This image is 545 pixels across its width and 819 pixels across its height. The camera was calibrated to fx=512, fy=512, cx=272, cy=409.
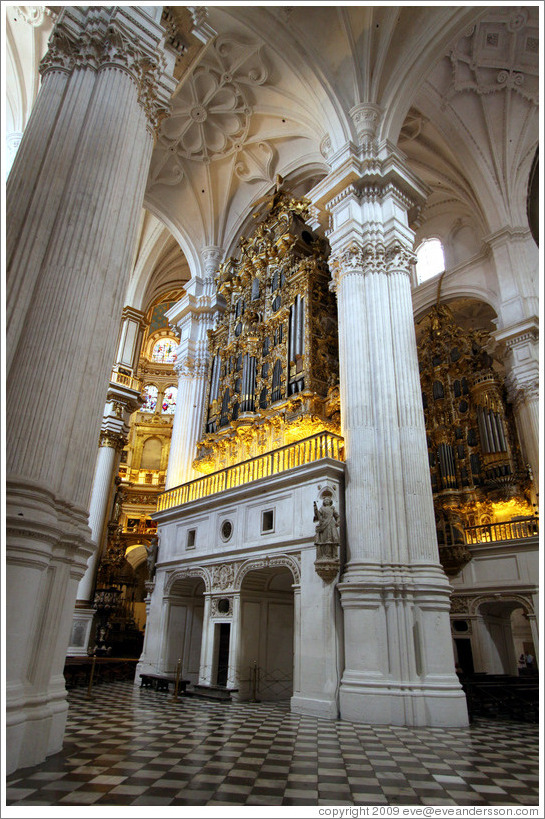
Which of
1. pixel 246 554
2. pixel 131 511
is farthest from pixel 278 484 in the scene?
pixel 131 511

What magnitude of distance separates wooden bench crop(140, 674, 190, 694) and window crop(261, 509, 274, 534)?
3372 mm

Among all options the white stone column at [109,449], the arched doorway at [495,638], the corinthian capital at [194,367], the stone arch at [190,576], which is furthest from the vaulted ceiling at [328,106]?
the arched doorway at [495,638]

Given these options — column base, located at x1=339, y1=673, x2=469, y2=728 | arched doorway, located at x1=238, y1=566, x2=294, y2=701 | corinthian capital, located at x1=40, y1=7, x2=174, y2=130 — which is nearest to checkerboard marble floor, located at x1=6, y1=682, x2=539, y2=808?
column base, located at x1=339, y1=673, x2=469, y2=728

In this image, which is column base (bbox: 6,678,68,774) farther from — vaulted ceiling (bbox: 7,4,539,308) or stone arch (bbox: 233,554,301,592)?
vaulted ceiling (bbox: 7,4,539,308)

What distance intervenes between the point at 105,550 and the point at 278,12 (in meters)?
17.0

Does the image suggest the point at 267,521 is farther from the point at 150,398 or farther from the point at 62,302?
the point at 150,398

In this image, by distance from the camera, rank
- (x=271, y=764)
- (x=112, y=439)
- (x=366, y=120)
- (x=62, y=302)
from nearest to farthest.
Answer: (x=271, y=764)
(x=62, y=302)
(x=366, y=120)
(x=112, y=439)

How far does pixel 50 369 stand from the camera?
5.25m

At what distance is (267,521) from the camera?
1076 cm

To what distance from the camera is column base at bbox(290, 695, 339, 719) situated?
8.12 meters

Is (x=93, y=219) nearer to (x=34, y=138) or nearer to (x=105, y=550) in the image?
(x=34, y=138)

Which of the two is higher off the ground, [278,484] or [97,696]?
[278,484]

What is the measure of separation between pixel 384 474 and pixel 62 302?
6.36m

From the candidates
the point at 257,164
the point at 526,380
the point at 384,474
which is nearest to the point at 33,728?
the point at 384,474
